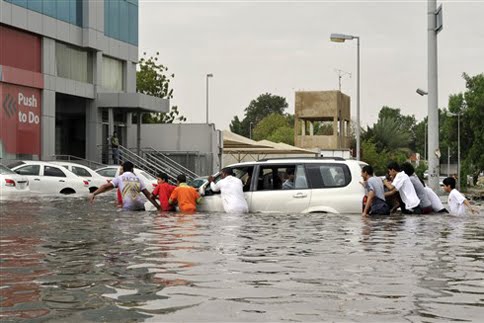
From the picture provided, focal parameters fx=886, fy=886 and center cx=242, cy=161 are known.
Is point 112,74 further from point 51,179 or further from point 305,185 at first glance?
point 305,185

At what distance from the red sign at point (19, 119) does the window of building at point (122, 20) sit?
8833mm

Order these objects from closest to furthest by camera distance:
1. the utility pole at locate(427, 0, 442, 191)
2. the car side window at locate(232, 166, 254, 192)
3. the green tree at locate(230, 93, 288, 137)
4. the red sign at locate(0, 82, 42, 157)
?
the car side window at locate(232, 166, 254, 192), the utility pole at locate(427, 0, 442, 191), the red sign at locate(0, 82, 42, 157), the green tree at locate(230, 93, 288, 137)

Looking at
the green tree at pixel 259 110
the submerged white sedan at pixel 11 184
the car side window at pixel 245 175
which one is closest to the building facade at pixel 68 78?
the submerged white sedan at pixel 11 184

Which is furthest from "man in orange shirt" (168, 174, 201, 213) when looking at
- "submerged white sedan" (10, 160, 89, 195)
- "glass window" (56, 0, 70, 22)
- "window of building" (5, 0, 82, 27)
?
"glass window" (56, 0, 70, 22)

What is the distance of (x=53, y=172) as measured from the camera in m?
30.2

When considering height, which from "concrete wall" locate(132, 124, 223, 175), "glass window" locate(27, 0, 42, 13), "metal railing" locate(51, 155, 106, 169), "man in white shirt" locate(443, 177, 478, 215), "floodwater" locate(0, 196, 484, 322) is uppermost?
"glass window" locate(27, 0, 42, 13)

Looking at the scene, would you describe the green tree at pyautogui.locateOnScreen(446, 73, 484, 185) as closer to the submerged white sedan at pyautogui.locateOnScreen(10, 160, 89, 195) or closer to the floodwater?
the submerged white sedan at pyautogui.locateOnScreen(10, 160, 89, 195)

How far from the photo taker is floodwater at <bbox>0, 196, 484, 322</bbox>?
6.85 m

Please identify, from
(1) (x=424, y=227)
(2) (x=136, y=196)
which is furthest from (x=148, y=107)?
(1) (x=424, y=227)

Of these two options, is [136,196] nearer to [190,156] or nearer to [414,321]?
[414,321]

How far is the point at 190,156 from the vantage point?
5234cm

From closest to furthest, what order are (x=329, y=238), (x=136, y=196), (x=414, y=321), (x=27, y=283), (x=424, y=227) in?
(x=414, y=321), (x=27, y=283), (x=329, y=238), (x=424, y=227), (x=136, y=196)

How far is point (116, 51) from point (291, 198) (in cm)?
3683

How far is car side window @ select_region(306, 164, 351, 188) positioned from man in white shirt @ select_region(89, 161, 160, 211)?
3876 millimetres
